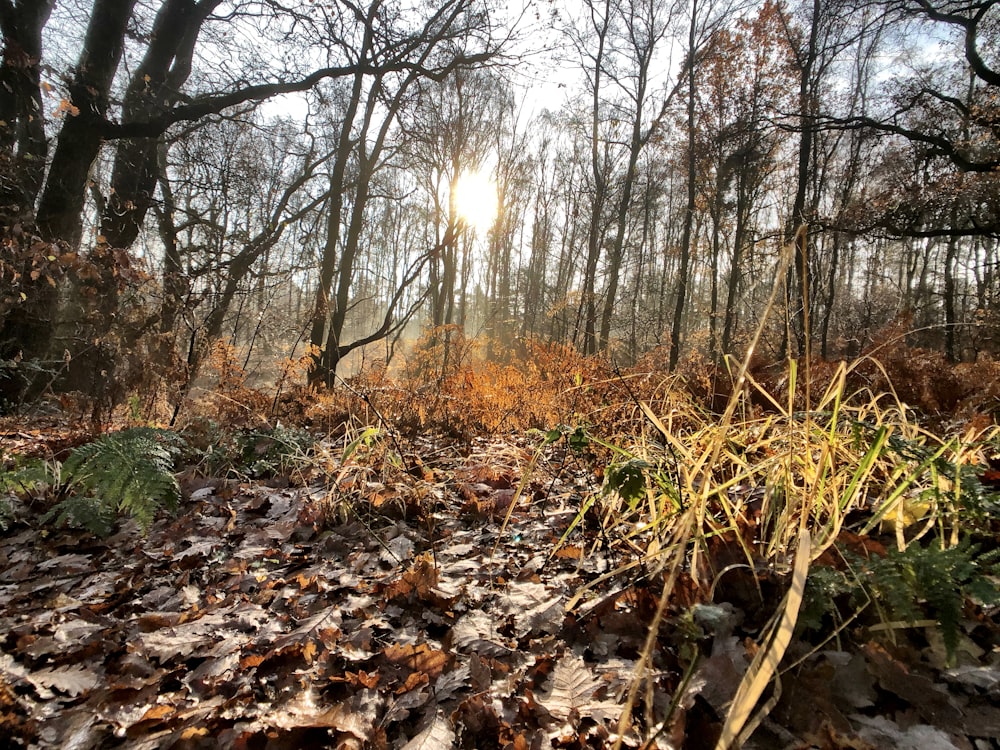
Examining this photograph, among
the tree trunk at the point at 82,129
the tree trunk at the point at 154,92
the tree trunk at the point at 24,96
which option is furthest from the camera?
the tree trunk at the point at 154,92

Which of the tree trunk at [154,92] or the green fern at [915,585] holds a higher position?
the tree trunk at [154,92]

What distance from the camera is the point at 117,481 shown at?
2.18 meters

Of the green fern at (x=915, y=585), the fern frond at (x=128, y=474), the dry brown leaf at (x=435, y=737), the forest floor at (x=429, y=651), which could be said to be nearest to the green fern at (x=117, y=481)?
the fern frond at (x=128, y=474)

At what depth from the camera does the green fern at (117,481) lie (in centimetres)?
216

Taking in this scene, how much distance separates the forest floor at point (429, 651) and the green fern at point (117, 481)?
0.17 meters

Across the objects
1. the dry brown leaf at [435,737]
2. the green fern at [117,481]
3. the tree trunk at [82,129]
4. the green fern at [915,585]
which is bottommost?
the dry brown leaf at [435,737]

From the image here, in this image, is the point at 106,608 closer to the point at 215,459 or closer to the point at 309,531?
the point at 309,531

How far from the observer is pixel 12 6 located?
→ 553cm

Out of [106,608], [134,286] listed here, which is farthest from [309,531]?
[134,286]

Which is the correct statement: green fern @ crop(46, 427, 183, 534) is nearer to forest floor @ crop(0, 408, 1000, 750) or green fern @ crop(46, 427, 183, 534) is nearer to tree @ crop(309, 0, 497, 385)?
forest floor @ crop(0, 408, 1000, 750)

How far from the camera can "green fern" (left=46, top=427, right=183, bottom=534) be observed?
7.08 ft

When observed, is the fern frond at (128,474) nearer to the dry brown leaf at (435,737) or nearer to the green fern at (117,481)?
the green fern at (117,481)

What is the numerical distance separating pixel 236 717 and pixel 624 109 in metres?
14.4

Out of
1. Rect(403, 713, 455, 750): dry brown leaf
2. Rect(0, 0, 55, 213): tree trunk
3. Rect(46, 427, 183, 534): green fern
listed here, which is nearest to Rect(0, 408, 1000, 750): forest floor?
Rect(403, 713, 455, 750): dry brown leaf
